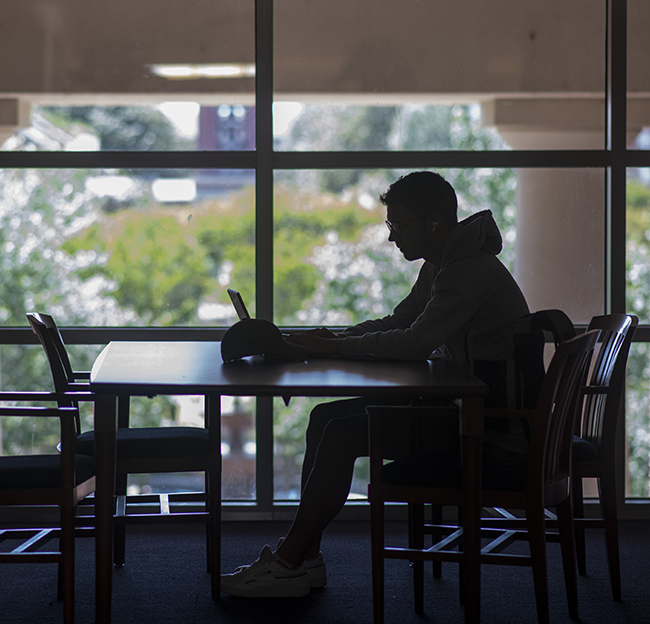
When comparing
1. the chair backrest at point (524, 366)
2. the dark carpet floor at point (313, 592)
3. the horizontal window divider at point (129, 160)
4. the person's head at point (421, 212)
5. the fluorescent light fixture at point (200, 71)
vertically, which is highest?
the fluorescent light fixture at point (200, 71)

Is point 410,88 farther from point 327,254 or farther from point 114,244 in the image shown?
point 114,244

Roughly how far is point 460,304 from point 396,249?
145cm

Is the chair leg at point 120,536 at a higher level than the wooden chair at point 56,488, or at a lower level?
lower

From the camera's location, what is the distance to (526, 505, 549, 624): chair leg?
205cm

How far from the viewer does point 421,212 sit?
253 cm

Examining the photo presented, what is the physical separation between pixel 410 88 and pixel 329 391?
7.32ft

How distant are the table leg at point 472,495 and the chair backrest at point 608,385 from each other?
0.76 metres

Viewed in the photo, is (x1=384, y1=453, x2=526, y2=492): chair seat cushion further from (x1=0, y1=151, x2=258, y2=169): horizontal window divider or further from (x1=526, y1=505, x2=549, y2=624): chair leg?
(x1=0, y1=151, x2=258, y2=169): horizontal window divider

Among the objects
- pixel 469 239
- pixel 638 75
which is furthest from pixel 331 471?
pixel 638 75

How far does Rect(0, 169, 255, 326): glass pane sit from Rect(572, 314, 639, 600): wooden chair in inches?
69.6

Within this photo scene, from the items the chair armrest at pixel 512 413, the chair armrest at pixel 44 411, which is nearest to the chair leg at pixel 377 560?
the chair armrest at pixel 512 413

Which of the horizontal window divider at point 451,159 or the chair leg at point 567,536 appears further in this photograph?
the horizontal window divider at point 451,159

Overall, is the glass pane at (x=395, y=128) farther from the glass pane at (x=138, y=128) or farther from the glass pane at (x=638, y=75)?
the glass pane at (x=638, y=75)

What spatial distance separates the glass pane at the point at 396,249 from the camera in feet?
12.1
